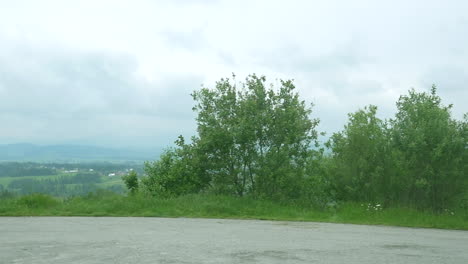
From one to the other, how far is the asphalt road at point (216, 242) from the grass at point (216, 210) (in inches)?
38.8

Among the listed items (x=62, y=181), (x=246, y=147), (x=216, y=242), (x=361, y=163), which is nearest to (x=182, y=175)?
(x=246, y=147)

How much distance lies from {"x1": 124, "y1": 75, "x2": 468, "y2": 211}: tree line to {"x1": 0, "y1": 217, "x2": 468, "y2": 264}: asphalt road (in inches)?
146

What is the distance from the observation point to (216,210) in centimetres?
1404

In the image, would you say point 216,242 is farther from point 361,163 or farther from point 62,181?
point 62,181

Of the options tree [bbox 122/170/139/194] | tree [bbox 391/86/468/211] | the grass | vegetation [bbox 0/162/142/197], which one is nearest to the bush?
the grass

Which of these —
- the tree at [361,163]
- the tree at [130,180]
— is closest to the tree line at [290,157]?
the tree at [361,163]

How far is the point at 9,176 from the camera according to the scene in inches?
2046

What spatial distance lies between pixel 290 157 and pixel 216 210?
377cm

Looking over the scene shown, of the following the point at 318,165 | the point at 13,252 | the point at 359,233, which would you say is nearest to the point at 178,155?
the point at 318,165

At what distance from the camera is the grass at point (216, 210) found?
1280 centimetres

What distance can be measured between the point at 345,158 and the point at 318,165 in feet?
3.79

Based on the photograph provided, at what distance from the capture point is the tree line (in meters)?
15.0

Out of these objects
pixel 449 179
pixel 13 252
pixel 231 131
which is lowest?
pixel 13 252

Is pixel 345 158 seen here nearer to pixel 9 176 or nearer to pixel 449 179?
pixel 449 179
